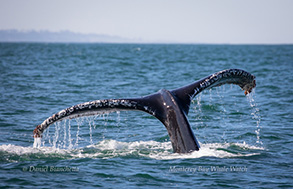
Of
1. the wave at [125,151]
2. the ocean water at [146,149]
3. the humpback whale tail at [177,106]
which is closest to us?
the ocean water at [146,149]

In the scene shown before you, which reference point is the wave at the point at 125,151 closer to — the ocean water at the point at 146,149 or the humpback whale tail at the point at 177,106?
the ocean water at the point at 146,149

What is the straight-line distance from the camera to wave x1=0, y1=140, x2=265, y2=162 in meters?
8.77

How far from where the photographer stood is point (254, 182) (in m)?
7.23

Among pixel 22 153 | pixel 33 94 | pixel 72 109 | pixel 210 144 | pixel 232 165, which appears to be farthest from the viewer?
pixel 33 94

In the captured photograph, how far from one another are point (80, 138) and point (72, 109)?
421cm

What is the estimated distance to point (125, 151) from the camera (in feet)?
31.0

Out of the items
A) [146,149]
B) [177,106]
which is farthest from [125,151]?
[177,106]

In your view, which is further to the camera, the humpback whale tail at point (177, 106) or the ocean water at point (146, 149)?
the humpback whale tail at point (177, 106)

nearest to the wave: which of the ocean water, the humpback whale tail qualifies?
the ocean water

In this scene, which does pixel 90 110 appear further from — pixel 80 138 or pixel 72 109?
pixel 80 138

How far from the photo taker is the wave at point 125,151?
877 centimetres

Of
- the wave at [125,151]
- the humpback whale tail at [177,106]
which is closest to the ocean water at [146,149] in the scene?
the wave at [125,151]

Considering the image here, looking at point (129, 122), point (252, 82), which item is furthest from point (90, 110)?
point (129, 122)

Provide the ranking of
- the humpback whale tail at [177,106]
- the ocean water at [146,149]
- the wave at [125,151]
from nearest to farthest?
the ocean water at [146,149] < the humpback whale tail at [177,106] < the wave at [125,151]
